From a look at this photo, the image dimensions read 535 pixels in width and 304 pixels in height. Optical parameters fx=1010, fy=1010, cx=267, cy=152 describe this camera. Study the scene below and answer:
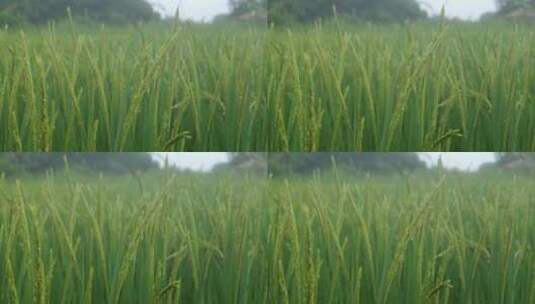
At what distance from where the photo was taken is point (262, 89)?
3.42 meters

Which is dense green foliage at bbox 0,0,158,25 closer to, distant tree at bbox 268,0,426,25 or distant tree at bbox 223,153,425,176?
distant tree at bbox 268,0,426,25

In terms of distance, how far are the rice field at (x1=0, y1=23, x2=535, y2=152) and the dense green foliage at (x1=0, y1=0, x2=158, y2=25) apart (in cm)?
4

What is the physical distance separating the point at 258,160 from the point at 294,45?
411mm

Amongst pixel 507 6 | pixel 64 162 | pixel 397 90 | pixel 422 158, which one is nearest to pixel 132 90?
pixel 64 162

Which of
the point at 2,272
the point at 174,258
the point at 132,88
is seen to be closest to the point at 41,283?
the point at 2,272

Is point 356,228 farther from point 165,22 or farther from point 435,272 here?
point 165,22

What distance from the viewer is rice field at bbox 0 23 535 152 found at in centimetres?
341

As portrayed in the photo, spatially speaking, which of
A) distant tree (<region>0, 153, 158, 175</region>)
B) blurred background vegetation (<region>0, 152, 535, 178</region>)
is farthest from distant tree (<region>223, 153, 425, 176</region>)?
distant tree (<region>0, 153, 158, 175</region>)

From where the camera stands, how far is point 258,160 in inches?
135

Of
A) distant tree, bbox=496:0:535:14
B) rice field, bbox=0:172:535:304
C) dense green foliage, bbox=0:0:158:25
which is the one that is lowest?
rice field, bbox=0:172:535:304

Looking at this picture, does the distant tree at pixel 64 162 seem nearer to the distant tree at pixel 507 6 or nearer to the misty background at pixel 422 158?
the misty background at pixel 422 158

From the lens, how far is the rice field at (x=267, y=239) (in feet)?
11.1

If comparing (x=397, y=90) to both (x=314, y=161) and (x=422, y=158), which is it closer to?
(x=422, y=158)

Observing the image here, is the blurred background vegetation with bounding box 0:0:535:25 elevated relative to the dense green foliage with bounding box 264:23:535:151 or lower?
elevated
